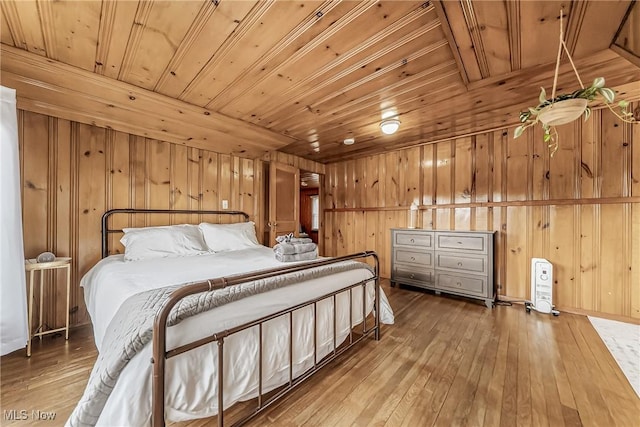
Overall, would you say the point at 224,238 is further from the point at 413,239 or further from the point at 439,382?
the point at 413,239

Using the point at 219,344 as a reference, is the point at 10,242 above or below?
above

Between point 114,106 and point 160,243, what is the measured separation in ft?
4.53

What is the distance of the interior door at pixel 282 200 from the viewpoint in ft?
13.1

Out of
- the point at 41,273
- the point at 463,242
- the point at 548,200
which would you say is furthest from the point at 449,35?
the point at 41,273

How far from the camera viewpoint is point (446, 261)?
3.44 m

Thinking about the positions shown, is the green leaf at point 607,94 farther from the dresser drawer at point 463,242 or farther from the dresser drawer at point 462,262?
the dresser drawer at point 462,262

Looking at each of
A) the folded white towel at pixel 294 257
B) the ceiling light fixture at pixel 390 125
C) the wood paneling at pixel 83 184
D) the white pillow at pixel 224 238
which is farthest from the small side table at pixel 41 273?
the ceiling light fixture at pixel 390 125

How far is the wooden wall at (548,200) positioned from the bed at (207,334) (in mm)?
2500

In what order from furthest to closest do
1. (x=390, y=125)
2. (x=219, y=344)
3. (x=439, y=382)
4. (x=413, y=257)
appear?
(x=413, y=257)
(x=390, y=125)
(x=439, y=382)
(x=219, y=344)

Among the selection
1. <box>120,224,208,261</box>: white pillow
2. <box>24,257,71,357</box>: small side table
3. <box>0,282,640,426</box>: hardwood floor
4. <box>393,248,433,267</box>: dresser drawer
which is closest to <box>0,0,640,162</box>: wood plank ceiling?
<box>120,224,208,261</box>: white pillow

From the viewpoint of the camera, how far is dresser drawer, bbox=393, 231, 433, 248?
11.8 feet

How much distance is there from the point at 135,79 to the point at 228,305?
2.06 m

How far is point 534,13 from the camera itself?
55.0 inches

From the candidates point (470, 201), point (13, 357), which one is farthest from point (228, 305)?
point (470, 201)
